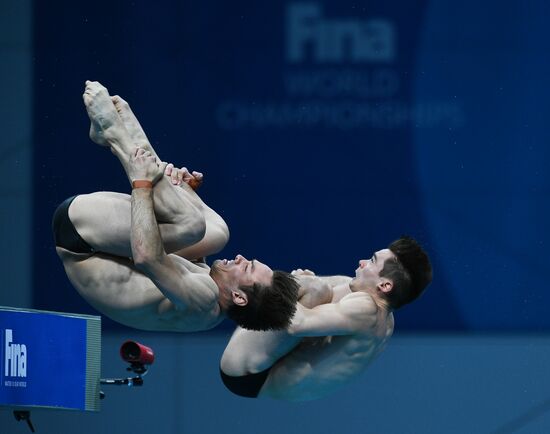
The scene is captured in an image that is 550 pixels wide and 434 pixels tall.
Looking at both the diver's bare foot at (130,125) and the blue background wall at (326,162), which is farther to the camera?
the blue background wall at (326,162)

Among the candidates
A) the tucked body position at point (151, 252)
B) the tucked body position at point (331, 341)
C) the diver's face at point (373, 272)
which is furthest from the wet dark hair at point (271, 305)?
the diver's face at point (373, 272)

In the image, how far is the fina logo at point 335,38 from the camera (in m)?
9.31

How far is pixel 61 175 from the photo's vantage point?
9.20 meters

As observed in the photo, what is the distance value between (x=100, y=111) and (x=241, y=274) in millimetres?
935

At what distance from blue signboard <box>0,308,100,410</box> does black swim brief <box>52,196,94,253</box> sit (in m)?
1.21

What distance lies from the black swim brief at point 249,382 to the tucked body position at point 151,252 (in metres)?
0.53

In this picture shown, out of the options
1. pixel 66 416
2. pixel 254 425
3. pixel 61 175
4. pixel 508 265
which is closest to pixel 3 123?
pixel 61 175

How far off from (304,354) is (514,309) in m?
3.23

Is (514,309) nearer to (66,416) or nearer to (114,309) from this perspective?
(66,416)

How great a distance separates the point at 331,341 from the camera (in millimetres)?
6461

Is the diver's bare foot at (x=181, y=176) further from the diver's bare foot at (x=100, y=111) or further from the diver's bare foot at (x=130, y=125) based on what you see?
the diver's bare foot at (x=100, y=111)

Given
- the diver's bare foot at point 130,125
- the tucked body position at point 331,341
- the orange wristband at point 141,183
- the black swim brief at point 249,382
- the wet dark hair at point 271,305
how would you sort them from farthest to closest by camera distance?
the black swim brief at point 249,382 < the tucked body position at point 331,341 < the wet dark hair at point 271,305 < the diver's bare foot at point 130,125 < the orange wristband at point 141,183

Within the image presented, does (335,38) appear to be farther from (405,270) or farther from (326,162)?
(405,270)

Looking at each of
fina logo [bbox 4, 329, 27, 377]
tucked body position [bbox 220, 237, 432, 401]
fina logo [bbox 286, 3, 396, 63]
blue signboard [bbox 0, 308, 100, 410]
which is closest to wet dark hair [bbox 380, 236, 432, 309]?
tucked body position [bbox 220, 237, 432, 401]
